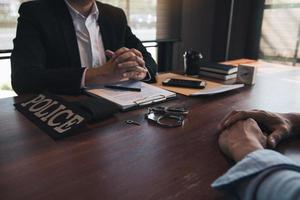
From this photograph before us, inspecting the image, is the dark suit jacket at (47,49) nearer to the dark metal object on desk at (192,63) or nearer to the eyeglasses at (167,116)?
the dark metal object on desk at (192,63)

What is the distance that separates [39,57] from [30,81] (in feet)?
0.60

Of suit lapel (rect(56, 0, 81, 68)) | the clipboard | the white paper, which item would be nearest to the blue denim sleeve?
the clipboard

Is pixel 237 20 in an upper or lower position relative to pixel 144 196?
upper

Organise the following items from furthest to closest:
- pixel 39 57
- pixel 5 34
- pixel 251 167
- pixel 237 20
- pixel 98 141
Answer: pixel 237 20, pixel 5 34, pixel 39 57, pixel 98 141, pixel 251 167

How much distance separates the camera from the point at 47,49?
141 cm

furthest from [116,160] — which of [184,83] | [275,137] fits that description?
[184,83]

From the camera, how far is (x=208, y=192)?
561mm

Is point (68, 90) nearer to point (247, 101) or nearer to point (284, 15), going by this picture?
point (247, 101)

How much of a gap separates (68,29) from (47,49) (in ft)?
0.46

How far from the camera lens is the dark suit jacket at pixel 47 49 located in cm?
117

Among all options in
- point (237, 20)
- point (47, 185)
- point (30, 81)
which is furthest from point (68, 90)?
point (237, 20)

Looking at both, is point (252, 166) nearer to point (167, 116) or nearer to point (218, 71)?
point (167, 116)

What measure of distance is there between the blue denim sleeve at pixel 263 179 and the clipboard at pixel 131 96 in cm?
53


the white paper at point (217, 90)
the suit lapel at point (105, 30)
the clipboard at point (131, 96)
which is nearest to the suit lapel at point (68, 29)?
the suit lapel at point (105, 30)
